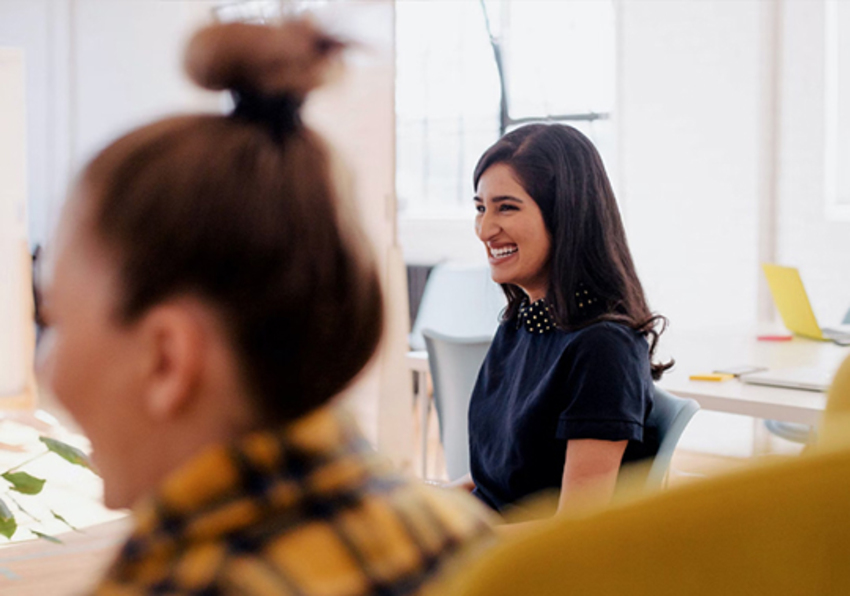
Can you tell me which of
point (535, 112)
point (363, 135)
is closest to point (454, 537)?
point (363, 135)

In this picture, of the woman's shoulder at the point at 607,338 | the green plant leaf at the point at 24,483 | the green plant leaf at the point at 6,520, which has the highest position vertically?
the woman's shoulder at the point at 607,338

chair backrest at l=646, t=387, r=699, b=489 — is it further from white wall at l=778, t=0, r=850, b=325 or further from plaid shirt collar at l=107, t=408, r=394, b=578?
white wall at l=778, t=0, r=850, b=325

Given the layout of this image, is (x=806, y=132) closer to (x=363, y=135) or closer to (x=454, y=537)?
(x=363, y=135)

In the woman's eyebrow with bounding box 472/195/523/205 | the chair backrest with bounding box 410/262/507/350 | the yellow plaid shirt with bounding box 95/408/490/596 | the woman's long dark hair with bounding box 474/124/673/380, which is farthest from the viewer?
the chair backrest with bounding box 410/262/507/350

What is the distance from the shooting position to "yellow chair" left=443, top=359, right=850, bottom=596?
33 centimetres

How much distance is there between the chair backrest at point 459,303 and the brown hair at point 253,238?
12.1ft

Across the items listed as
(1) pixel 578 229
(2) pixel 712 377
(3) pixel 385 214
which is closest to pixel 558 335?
(1) pixel 578 229

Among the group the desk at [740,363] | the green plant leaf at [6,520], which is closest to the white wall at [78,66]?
the desk at [740,363]

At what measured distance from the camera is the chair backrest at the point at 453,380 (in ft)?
8.53

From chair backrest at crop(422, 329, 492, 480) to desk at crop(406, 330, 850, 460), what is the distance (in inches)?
14.5

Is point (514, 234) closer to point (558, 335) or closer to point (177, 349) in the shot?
point (558, 335)

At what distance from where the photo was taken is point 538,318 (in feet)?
5.75

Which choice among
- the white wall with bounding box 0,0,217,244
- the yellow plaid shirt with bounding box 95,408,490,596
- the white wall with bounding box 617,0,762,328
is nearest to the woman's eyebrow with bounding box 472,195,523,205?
the yellow plaid shirt with bounding box 95,408,490,596

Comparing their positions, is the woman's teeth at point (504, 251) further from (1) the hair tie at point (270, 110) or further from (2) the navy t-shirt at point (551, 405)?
(1) the hair tie at point (270, 110)
